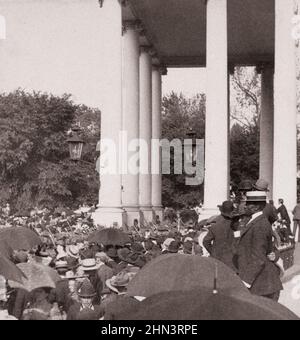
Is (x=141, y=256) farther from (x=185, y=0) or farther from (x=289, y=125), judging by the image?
(x=185, y=0)

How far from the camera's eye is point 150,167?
255 ft

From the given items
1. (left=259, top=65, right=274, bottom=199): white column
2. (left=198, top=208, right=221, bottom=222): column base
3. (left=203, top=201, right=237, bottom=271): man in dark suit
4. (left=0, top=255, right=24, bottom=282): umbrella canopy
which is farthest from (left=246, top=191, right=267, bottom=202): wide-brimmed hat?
(left=259, top=65, right=274, bottom=199): white column

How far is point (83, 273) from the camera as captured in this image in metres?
22.0

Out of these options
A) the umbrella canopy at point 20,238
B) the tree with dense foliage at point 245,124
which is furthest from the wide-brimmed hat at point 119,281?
the tree with dense foliage at point 245,124

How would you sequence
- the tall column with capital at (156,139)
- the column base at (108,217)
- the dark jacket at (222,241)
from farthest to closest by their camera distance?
1. the tall column with capital at (156,139)
2. the column base at (108,217)
3. the dark jacket at (222,241)

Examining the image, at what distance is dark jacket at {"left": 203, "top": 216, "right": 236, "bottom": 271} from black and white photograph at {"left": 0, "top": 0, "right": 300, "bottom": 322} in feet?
0.18

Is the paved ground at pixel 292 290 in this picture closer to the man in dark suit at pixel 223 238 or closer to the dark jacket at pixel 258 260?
the man in dark suit at pixel 223 238

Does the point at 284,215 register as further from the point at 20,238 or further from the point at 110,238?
the point at 20,238

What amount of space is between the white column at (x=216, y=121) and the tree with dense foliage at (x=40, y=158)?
87.2 m

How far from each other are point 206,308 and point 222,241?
16237mm

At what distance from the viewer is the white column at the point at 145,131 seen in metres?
74.6

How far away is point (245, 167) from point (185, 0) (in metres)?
65.5
